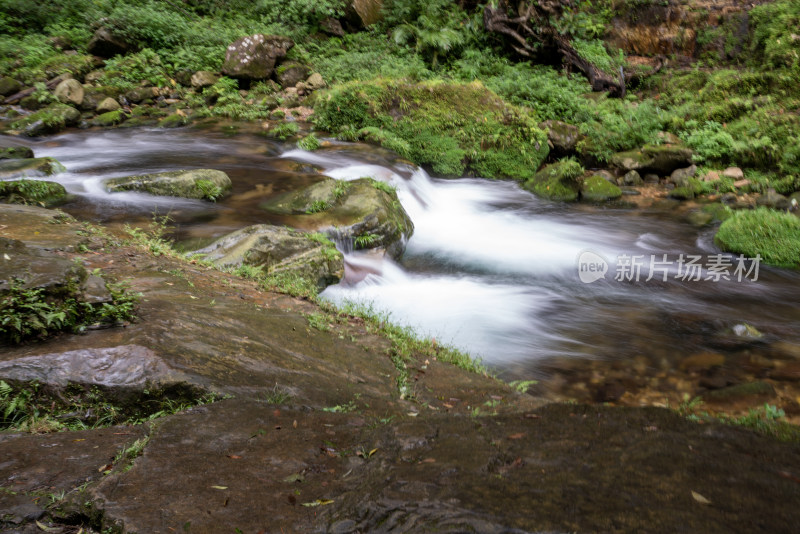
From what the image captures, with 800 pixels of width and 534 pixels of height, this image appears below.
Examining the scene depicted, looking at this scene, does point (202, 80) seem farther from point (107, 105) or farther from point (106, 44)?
point (106, 44)

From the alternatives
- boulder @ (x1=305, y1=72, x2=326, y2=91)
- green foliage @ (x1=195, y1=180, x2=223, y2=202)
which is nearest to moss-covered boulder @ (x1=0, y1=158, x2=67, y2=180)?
green foliage @ (x1=195, y1=180, x2=223, y2=202)

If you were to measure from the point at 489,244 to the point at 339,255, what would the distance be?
12.2 feet

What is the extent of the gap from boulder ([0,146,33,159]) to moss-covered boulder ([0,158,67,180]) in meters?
0.83

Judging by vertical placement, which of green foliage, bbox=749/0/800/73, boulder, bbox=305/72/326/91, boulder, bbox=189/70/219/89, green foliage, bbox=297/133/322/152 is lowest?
green foliage, bbox=297/133/322/152

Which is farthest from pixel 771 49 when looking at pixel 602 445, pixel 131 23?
pixel 131 23

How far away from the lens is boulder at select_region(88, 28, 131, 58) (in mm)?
16062

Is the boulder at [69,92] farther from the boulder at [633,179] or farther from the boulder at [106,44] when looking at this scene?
the boulder at [633,179]

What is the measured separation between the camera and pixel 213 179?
838cm

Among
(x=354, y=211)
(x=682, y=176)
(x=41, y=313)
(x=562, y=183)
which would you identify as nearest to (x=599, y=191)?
(x=562, y=183)

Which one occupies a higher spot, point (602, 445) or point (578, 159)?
point (578, 159)

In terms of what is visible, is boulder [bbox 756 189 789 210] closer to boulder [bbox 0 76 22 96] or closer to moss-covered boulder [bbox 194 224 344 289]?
moss-covered boulder [bbox 194 224 344 289]

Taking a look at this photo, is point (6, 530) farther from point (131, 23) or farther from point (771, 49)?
point (131, 23)

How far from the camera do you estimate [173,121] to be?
1387 cm

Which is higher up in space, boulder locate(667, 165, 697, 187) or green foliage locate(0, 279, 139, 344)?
boulder locate(667, 165, 697, 187)
